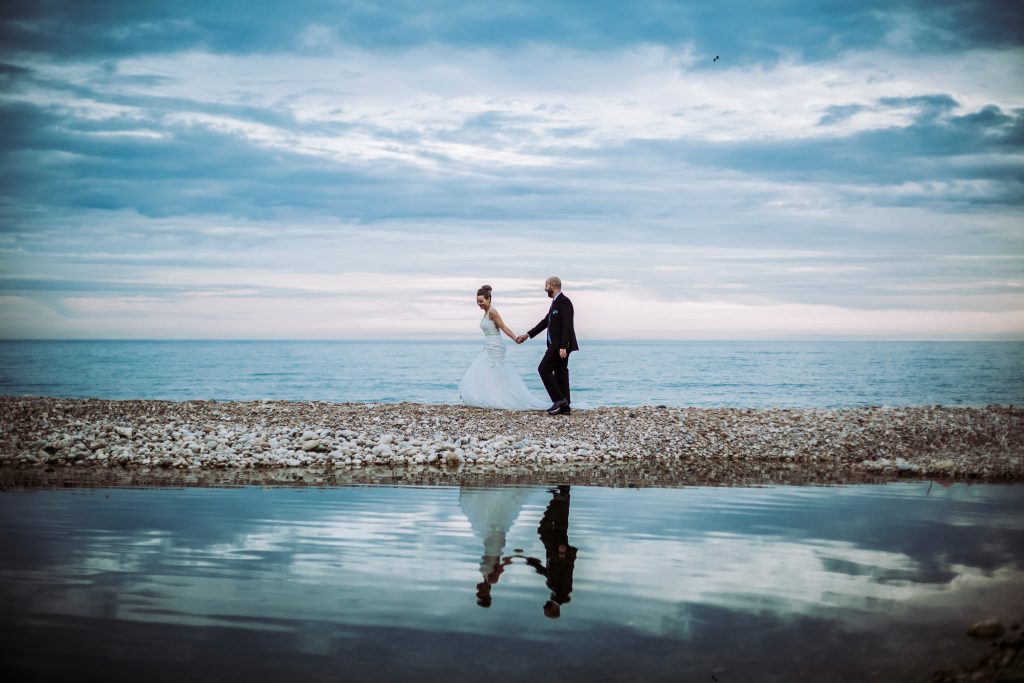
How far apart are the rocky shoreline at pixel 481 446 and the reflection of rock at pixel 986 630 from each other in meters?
6.06

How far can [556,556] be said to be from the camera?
7.41 meters

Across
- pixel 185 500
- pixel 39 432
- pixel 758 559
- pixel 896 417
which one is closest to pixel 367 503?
pixel 185 500

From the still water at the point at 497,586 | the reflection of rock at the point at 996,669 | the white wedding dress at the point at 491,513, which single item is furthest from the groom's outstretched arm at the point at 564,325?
the reflection of rock at the point at 996,669

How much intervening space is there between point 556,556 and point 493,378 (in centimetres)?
1090

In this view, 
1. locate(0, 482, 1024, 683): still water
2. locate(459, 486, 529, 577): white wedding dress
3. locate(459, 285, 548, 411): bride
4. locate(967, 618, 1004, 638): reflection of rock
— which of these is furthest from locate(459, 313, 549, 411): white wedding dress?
locate(967, 618, 1004, 638): reflection of rock

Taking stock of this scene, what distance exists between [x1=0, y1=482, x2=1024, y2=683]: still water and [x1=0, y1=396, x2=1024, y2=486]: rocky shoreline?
2015 mm

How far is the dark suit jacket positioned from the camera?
672 inches

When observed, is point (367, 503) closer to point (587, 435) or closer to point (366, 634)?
point (366, 634)

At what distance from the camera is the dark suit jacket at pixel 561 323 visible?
17.1 meters

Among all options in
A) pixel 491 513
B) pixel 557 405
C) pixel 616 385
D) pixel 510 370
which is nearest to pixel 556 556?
pixel 491 513

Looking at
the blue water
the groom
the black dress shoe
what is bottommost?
the blue water

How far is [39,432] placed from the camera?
47.8 ft

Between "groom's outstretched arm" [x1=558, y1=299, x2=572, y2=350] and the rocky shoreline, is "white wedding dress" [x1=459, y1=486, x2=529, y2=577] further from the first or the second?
"groom's outstretched arm" [x1=558, y1=299, x2=572, y2=350]

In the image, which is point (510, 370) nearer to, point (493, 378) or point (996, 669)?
point (493, 378)
